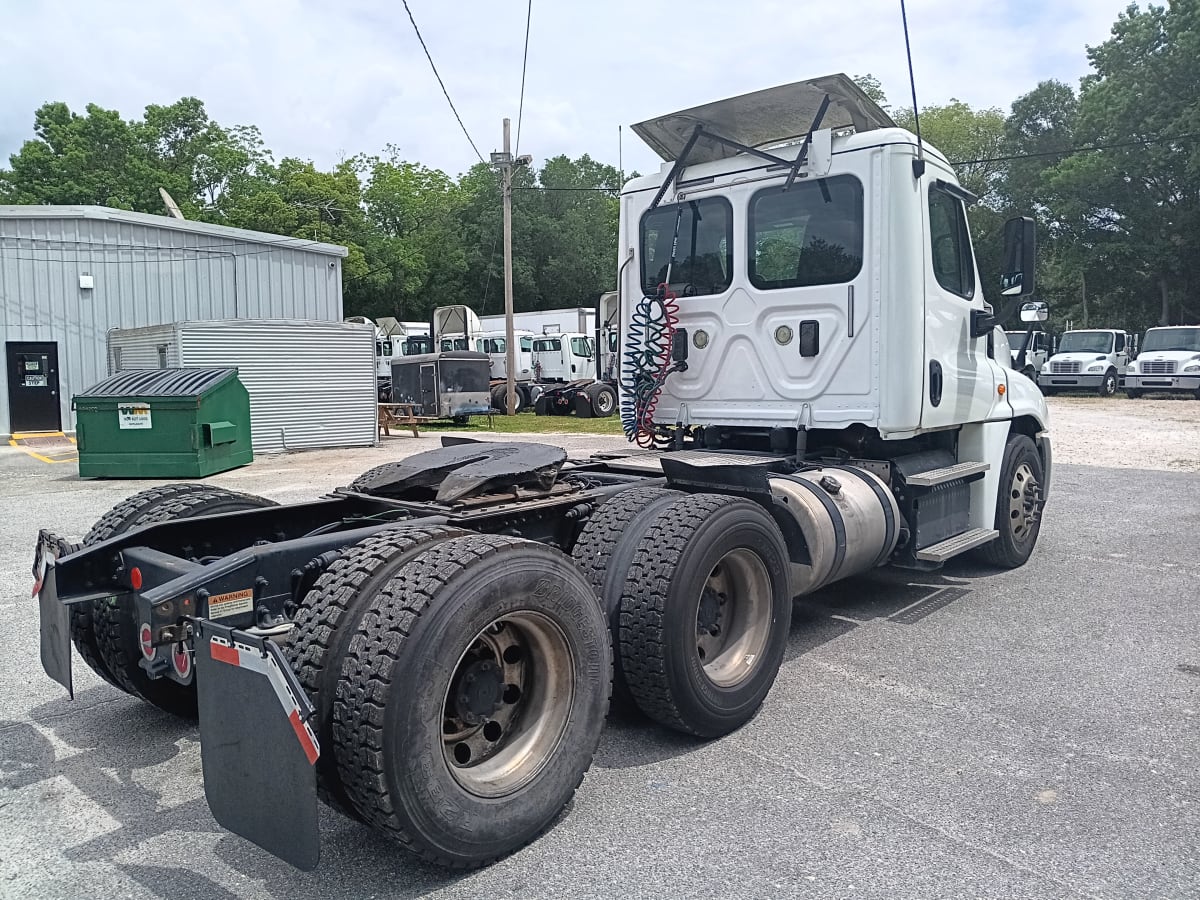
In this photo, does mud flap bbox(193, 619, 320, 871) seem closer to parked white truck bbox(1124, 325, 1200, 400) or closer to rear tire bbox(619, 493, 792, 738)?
rear tire bbox(619, 493, 792, 738)

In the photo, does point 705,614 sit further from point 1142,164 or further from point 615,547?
point 1142,164

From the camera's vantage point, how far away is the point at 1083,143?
42062 millimetres

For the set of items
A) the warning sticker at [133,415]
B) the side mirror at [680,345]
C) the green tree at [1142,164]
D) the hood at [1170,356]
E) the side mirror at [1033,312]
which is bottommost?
the warning sticker at [133,415]

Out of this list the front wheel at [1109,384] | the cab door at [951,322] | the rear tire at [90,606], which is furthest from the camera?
the front wheel at [1109,384]

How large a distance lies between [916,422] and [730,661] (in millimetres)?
2360

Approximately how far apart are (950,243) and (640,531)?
11.5 ft

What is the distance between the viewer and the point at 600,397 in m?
25.7

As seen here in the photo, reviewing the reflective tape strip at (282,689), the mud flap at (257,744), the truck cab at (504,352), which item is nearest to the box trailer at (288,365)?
the truck cab at (504,352)

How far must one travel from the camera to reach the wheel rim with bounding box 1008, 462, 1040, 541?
7.09 meters

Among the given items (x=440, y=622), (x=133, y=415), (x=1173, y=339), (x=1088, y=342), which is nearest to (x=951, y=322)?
(x=440, y=622)

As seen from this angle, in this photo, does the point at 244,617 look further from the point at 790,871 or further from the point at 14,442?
the point at 14,442

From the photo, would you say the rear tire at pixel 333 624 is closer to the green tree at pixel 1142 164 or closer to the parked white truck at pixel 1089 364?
the parked white truck at pixel 1089 364

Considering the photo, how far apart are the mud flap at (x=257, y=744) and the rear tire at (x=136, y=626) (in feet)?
3.76

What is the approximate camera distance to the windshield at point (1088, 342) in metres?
31.7
